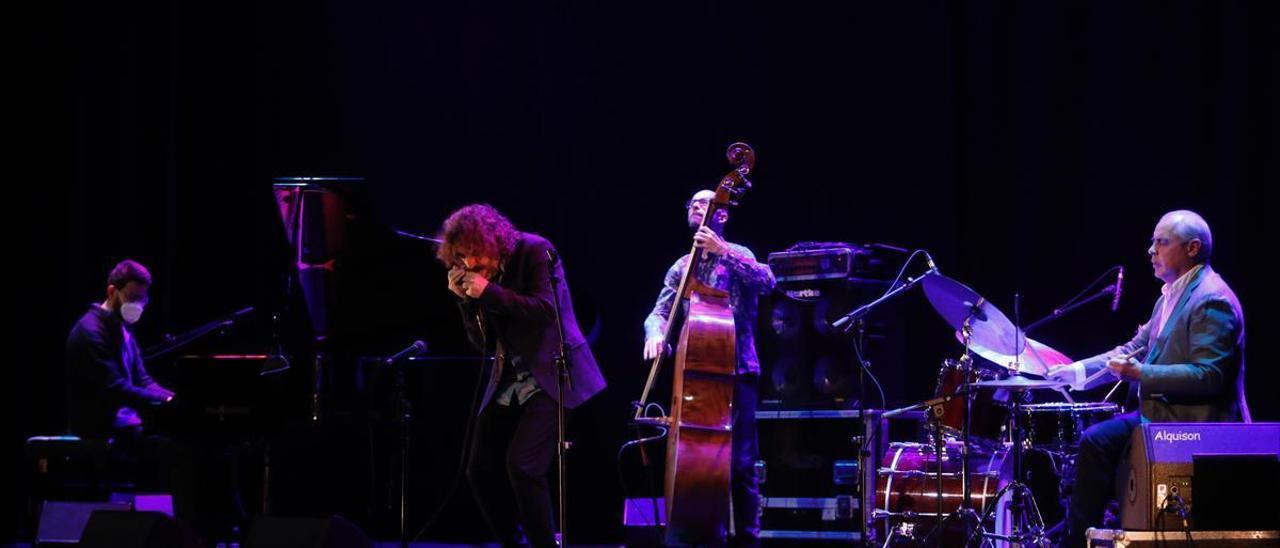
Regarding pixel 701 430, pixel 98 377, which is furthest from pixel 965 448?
pixel 98 377

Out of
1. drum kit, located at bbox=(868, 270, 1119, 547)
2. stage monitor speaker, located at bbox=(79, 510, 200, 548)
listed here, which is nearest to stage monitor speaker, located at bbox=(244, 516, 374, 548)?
stage monitor speaker, located at bbox=(79, 510, 200, 548)

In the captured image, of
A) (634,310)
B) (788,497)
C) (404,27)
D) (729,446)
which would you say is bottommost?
(788,497)

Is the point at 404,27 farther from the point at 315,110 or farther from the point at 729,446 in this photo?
the point at 729,446

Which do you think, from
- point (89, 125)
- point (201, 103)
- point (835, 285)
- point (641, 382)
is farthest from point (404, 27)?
point (835, 285)

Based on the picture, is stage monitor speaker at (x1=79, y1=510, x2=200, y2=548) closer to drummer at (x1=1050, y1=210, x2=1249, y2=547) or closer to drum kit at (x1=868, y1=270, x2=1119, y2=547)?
drum kit at (x1=868, y1=270, x2=1119, y2=547)

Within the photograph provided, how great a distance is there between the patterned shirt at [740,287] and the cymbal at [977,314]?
843 millimetres

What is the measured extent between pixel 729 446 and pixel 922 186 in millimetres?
2610

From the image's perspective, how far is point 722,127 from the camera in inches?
328

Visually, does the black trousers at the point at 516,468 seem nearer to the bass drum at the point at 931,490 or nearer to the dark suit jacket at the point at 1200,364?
the bass drum at the point at 931,490

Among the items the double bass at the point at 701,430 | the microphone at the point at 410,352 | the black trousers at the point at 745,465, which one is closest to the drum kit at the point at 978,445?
the black trousers at the point at 745,465

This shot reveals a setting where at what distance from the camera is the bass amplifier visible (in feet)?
16.3

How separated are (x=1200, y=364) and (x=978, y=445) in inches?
51.2

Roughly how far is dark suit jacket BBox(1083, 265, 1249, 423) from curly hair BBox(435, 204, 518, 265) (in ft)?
8.92

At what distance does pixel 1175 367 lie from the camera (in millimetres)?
5461
